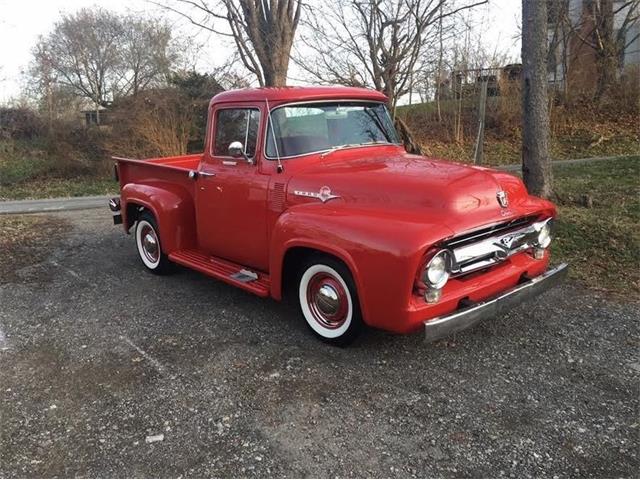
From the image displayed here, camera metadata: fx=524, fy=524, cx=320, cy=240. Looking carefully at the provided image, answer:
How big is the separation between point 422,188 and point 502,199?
640 mm

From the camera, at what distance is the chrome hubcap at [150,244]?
606 cm

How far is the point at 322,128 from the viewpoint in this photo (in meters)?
4.62

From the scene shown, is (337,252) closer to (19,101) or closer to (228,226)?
(228,226)

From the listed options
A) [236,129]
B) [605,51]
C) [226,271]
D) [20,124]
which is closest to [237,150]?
[236,129]

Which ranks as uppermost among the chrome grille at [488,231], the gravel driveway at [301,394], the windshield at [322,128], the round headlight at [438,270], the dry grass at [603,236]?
the windshield at [322,128]

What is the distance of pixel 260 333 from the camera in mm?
4387

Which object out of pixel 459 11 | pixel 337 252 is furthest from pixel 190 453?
pixel 459 11

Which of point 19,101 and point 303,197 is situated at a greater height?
point 19,101

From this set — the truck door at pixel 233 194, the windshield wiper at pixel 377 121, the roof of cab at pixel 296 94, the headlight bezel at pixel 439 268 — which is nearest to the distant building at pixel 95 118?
the truck door at pixel 233 194

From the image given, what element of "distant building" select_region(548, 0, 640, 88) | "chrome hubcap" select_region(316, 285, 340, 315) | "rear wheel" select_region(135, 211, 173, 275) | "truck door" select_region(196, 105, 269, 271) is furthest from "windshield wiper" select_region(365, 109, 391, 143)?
"distant building" select_region(548, 0, 640, 88)

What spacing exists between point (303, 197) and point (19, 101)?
19.1m

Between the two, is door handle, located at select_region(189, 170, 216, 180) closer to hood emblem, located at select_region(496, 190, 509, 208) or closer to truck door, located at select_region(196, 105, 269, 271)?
truck door, located at select_region(196, 105, 269, 271)

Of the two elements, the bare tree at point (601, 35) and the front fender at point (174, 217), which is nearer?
the front fender at point (174, 217)

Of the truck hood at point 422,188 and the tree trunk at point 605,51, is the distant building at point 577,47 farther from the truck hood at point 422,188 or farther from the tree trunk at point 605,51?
the truck hood at point 422,188
